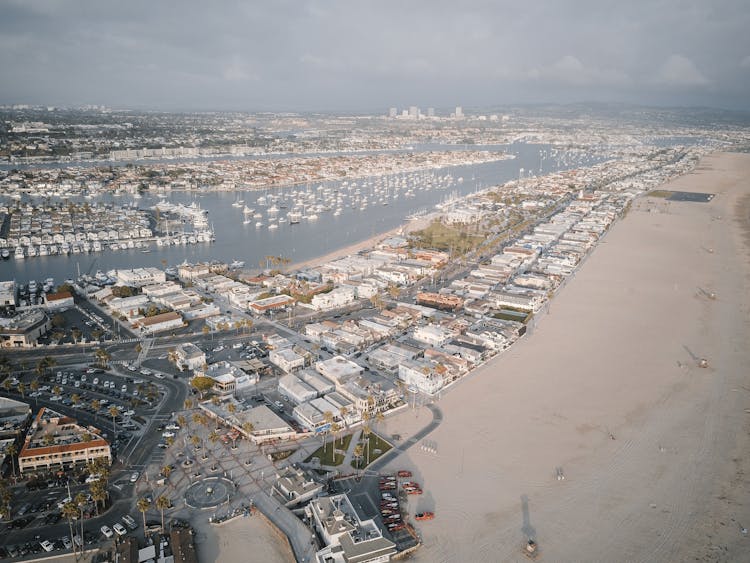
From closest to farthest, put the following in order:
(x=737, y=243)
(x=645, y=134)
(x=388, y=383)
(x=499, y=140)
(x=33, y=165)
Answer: (x=388, y=383)
(x=737, y=243)
(x=33, y=165)
(x=499, y=140)
(x=645, y=134)

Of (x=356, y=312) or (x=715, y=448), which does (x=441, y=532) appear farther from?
(x=356, y=312)

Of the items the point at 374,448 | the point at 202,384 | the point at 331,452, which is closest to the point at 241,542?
the point at 331,452

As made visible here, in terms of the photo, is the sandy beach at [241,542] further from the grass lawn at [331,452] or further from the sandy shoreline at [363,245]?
the sandy shoreline at [363,245]

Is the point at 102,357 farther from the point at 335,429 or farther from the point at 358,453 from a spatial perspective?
the point at 358,453

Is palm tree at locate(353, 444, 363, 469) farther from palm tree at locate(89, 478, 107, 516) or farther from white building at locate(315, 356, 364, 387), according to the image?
palm tree at locate(89, 478, 107, 516)

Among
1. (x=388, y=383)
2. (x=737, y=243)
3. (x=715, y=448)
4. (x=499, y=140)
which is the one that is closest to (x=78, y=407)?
(x=388, y=383)

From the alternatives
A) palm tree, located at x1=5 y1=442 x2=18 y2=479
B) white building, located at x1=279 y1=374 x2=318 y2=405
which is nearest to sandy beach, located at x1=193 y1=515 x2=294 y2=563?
white building, located at x1=279 y1=374 x2=318 y2=405

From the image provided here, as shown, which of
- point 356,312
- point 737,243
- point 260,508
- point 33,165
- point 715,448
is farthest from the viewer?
point 33,165
